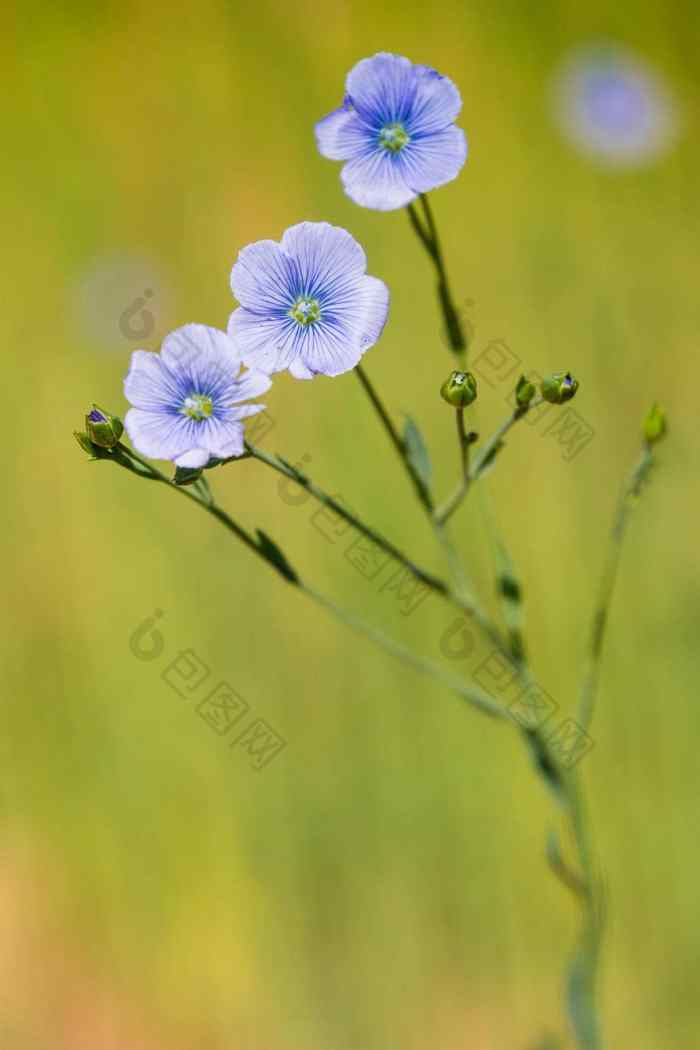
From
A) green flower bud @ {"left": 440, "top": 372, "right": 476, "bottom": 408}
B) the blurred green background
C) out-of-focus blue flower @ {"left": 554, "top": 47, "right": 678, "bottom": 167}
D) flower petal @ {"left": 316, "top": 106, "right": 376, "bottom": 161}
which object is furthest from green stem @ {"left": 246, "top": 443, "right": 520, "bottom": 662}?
out-of-focus blue flower @ {"left": 554, "top": 47, "right": 678, "bottom": 167}

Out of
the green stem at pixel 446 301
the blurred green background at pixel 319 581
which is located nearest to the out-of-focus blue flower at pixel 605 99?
the blurred green background at pixel 319 581

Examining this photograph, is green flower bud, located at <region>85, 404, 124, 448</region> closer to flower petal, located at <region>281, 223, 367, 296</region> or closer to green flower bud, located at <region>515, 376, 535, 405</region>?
flower petal, located at <region>281, 223, 367, 296</region>

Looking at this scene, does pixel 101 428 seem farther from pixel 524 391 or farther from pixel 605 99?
pixel 605 99

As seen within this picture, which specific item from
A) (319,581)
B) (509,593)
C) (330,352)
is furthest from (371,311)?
(319,581)

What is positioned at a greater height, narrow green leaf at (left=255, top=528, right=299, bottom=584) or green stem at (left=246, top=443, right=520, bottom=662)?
green stem at (left=246, top=443, right=520, bottom=662)

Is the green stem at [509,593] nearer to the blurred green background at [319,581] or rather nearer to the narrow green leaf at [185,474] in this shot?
the narrow green leaf at [185,474]

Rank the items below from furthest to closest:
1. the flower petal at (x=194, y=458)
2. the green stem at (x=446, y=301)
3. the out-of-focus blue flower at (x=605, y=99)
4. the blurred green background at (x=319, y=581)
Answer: the out-of-focus blue flower at (x=605, y=99), the blurred green background at (x=319, y=581), the green stem at (x=446, y=301), the flower petal at (x=194, y=458)

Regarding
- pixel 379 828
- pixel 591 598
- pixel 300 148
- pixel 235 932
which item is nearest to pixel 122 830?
pixel 235 932
